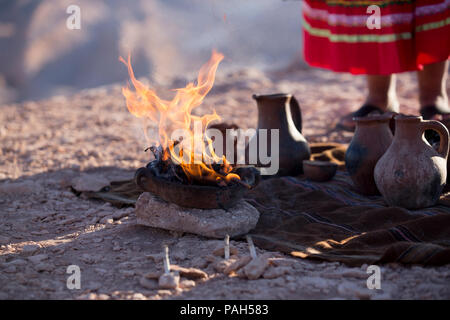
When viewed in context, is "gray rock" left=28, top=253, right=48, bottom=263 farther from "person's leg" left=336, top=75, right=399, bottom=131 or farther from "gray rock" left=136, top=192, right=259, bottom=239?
"person's leg" left=336, top=75, right=399, bottom=131

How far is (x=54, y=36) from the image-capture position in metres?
16.6

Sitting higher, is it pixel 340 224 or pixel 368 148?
pixel 368 148

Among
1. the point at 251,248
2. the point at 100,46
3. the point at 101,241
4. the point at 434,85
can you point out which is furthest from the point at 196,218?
the point at 100,46

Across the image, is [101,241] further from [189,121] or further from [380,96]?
[380,96]

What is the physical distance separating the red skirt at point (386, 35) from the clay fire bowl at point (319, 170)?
141 cm

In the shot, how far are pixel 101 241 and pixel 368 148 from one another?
1.92 m

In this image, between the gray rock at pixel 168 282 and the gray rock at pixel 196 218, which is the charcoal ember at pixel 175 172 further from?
the gray rock at pixel 168 282

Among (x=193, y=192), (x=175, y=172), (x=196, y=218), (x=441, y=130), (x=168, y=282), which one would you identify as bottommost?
(x=168, y=282)

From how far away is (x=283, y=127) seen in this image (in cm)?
386

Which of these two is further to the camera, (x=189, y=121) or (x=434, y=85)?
(x=434, y=85)

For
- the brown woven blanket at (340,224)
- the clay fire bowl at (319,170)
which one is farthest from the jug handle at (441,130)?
the clay fire bowl at (319,170)

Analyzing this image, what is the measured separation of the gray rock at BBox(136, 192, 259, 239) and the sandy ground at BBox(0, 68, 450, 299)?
7 centimetres

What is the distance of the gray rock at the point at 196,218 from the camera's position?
9.10 ft
